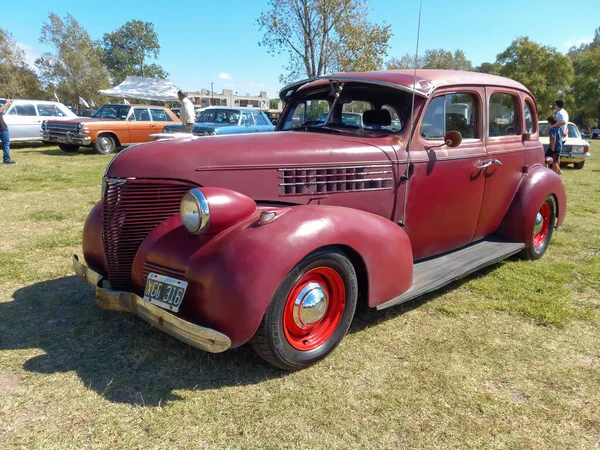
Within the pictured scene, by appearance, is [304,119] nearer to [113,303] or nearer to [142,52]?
[113,303]

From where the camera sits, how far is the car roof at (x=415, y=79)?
338cm

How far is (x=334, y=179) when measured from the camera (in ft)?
9.86

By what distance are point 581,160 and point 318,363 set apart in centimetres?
1372

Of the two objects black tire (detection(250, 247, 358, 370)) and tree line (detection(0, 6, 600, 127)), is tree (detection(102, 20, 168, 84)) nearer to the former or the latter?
tree line (detection(0, 6, 600, 127))

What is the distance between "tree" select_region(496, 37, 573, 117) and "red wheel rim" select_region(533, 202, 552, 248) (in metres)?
40.2

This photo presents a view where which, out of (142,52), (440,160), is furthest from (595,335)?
(142,52)

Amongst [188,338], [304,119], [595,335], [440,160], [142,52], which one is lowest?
[595,335]

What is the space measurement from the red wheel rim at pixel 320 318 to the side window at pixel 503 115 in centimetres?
239

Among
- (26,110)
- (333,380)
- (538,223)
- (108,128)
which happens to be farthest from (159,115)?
(333,380)

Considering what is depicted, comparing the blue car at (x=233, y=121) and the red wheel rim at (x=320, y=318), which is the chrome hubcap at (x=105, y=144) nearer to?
the blue car at (x=233, y=121)

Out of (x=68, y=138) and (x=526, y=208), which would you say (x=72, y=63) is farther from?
(x=526, y=208)

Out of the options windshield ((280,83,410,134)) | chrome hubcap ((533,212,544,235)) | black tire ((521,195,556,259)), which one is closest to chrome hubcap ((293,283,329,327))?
windshield ((280,83,410,134))

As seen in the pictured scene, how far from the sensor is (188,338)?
222cm

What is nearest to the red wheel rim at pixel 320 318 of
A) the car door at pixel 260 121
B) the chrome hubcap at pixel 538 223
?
the chrome hubcap at pixel 538 223
